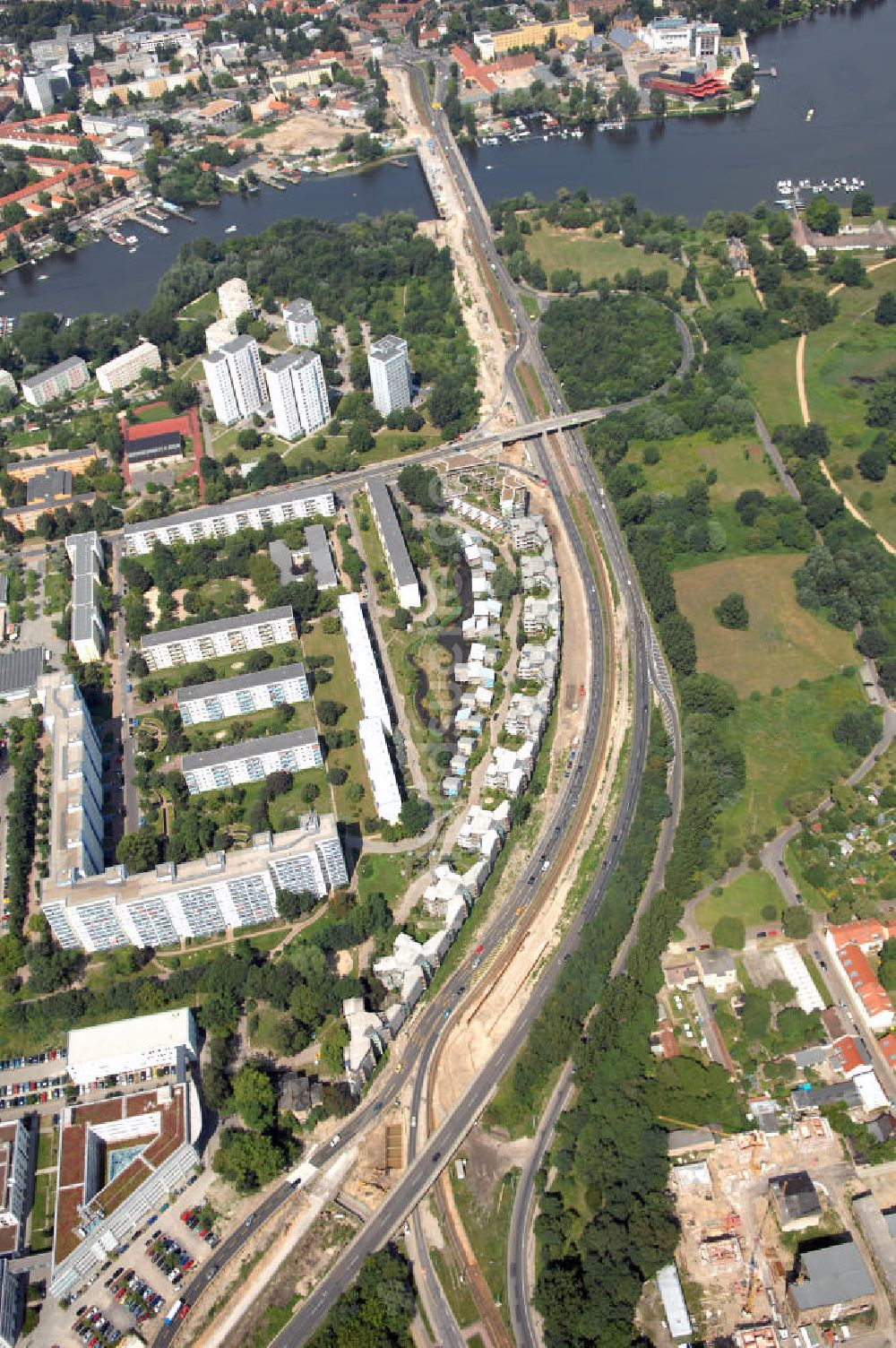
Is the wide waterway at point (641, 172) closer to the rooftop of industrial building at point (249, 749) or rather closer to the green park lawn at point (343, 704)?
the green park lawn at point (343, 704)

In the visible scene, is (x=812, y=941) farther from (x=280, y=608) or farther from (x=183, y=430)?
(x=183, y=430)

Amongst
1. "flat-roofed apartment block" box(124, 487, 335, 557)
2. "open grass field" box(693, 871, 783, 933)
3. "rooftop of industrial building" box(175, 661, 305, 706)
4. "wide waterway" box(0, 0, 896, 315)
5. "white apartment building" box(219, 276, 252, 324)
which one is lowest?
"open grass field" box(693, 871, 783, 933)

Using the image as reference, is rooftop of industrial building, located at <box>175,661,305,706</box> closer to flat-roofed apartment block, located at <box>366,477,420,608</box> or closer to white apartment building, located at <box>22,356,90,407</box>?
flat-roofed apartment block, located at <box>366,477,420,608</box>

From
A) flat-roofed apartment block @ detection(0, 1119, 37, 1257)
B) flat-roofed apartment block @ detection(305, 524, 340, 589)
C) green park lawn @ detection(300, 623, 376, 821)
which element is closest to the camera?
flat-roofed apartment block @ detection(0, 1119, 37, 1257)

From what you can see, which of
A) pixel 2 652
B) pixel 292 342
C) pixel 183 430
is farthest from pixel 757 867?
pixel 292 342

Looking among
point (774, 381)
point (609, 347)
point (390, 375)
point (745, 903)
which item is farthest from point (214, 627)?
point (774, 381)

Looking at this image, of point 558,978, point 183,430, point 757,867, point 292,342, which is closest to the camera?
point 558,978

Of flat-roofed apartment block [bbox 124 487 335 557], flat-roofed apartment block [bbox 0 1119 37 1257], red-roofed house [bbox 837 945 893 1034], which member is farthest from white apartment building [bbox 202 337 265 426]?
red-roofed house [bbox 837 945 893 1034]
